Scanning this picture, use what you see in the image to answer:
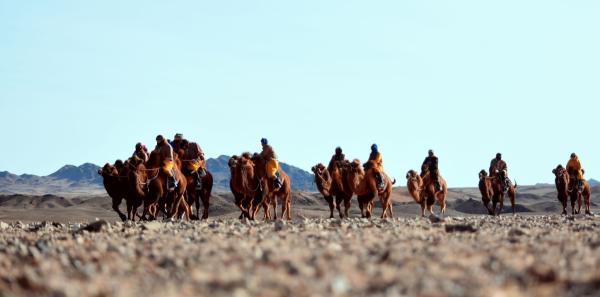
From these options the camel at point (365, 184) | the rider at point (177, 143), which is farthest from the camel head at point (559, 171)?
the rider at point (177, 143)

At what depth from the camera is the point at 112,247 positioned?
11.1m

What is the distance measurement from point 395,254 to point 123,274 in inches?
106

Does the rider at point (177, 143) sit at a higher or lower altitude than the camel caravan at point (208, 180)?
higher

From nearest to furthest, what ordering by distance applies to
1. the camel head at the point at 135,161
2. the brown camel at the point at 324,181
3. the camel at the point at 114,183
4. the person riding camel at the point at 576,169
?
the camel head at the point at 135,161, the camel at the point at 114,183, the brown camel at the point at 324,181, the person riding camel at the point at 576,169

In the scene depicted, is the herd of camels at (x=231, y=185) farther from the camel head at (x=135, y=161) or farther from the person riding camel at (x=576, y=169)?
the person riding camel at (x=576, y=169)

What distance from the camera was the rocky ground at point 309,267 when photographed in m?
7.62

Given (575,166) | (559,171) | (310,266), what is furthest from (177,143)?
(310,266)

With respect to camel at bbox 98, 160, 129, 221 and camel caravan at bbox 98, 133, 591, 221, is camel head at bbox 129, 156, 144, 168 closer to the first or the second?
camel caravan at bbox 98, 133, 591, 221

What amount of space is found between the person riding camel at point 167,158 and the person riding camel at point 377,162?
5.35m

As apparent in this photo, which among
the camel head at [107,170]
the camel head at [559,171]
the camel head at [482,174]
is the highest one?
the camel head at [559,171]

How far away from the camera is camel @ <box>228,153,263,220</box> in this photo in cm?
2356

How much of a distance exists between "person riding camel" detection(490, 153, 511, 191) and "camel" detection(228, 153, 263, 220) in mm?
11148

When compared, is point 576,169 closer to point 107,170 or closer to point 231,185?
point 231,185

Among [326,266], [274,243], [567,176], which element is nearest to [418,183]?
[567,176]
